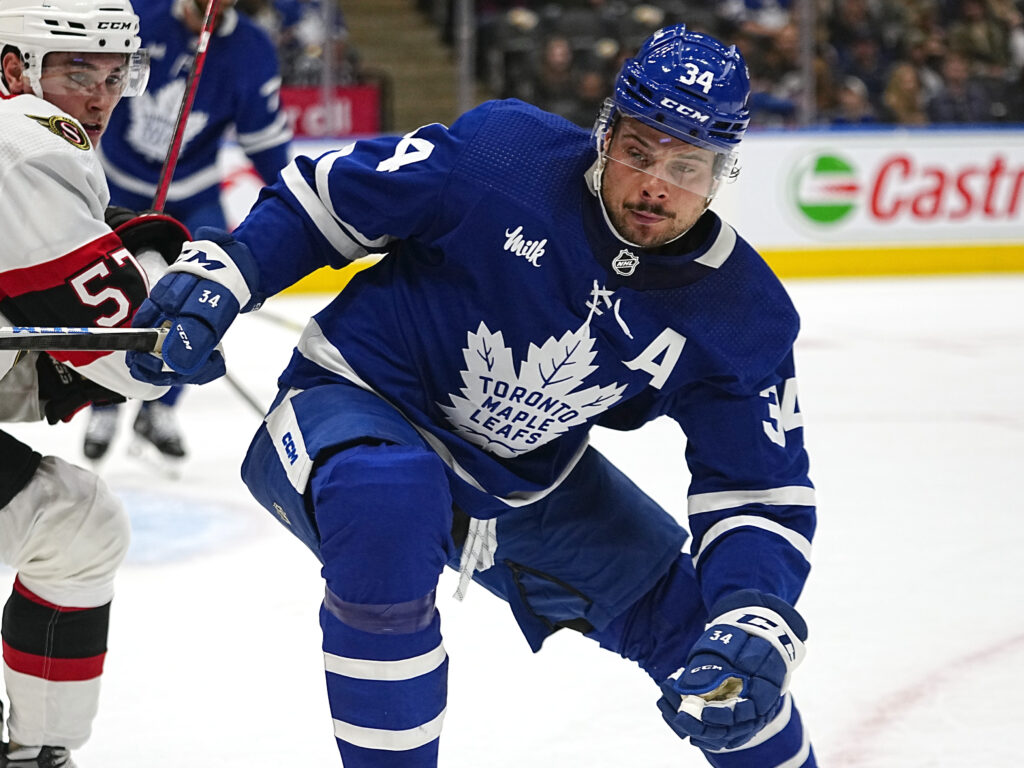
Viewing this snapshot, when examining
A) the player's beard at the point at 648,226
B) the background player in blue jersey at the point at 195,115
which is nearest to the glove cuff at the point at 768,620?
the player's beard at the point at 648,226

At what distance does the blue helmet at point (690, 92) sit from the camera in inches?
64.7

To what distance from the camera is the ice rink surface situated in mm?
2180

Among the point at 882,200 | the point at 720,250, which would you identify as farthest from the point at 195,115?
the point at 882,200

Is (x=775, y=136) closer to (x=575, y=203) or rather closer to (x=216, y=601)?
(x=216, y=601)

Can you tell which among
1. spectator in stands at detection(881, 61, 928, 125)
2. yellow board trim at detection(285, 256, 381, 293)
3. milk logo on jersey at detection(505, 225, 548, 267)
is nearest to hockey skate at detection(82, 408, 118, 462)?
milk logo on jersey at detection(505, 225, 548, 267)

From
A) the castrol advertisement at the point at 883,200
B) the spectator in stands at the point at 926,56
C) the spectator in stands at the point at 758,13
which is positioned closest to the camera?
the castrol advertisement at the point at 883,200

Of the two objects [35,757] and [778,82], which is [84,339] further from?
[778,82]

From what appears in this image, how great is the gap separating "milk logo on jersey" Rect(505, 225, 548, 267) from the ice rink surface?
0.79 m

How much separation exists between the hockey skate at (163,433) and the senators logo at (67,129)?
→ 2.19m

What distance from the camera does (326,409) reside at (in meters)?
1.68

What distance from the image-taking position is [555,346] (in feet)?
5.67

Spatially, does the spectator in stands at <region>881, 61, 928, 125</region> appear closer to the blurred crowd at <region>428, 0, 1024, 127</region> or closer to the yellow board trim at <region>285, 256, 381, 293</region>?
the blurred crowd at <region>428, 0, 1024, 127</region>

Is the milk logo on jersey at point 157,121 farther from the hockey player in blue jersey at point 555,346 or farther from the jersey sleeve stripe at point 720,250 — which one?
the jersey sleeve stripe at point 720,250

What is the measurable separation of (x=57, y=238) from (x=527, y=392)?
0.57 meters
